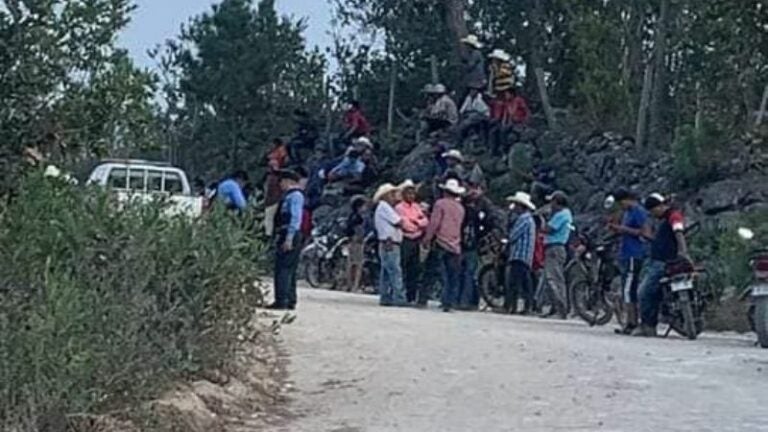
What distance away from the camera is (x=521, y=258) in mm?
21594

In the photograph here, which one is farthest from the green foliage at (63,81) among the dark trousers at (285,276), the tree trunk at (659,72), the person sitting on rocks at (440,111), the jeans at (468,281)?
the person sitting on rocks at (440,111)

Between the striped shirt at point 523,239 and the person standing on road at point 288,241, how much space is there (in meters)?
3.93

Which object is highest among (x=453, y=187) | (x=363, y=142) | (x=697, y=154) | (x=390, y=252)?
(x=363, y=142)

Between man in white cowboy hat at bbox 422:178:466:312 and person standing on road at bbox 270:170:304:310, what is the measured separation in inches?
117

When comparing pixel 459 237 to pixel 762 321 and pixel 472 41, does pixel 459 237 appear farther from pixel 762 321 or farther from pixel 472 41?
pixel 472 41

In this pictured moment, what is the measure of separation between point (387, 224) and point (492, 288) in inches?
86.4

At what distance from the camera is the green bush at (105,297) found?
7.97 meters

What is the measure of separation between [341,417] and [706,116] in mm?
19895

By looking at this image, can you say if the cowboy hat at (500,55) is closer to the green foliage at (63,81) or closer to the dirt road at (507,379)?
the dirt road at (507,379)

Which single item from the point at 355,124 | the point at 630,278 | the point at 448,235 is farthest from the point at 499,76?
the point at 630,278

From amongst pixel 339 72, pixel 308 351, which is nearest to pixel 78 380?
pixel 308 351

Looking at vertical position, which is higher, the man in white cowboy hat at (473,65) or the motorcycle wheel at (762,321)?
the man in white cowboy hat at (473,65)

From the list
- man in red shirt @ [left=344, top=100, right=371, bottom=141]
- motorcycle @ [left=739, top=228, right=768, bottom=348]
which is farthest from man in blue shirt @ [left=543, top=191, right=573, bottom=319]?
man in red shirt @ [left=344, top=100, right=371, bottom=141]

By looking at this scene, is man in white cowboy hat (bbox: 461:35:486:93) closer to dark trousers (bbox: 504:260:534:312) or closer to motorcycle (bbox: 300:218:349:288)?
motorcycle (bbox: 300:218:349:288)
